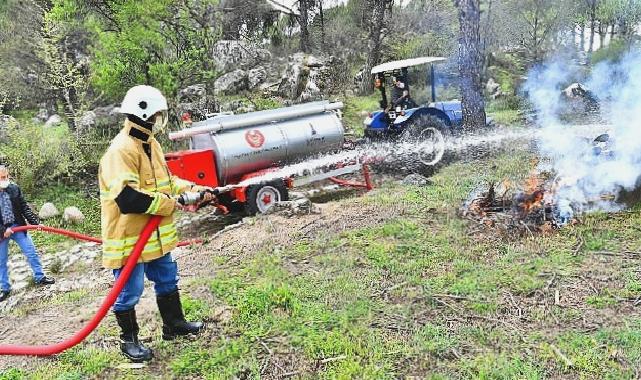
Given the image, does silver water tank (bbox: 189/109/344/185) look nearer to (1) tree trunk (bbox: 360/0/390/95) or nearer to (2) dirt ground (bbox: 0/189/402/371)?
(2) dirt ground (bbox: 0/189/402/371)

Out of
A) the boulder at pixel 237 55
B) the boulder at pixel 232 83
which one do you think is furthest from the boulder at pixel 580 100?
the boulder at pixel 237 55

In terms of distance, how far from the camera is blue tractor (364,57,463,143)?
10391 millimetres

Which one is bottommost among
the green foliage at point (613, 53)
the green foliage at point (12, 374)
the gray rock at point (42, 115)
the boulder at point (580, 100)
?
the green foliage at point (12, 374)

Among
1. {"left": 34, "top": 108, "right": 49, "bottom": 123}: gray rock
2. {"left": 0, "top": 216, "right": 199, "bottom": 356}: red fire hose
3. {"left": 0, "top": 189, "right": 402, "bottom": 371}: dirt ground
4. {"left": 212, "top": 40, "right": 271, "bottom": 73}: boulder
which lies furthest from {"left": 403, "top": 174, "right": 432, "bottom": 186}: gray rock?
{"left": 34, "top": 108, "right": 49, "bottom": 123}: gray rock

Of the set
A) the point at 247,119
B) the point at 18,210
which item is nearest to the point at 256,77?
the point at 247,119

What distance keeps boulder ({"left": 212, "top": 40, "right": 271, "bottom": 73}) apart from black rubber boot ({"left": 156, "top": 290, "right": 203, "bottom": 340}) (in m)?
16.3

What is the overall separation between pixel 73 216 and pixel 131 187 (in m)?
7.62

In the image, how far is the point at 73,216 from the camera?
10.2 metres

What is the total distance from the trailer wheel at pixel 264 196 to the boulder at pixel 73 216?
12.6ft

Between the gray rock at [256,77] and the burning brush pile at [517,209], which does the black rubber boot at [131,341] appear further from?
the gray rock at [256,77]

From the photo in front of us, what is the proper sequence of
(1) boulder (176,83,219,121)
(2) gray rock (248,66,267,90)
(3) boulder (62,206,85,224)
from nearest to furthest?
(3) boulder (62,206,85,224), (1) boulder (176,83,219,121), (2) gray rock (248,66,267,90)

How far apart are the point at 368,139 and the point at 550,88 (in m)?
9.49

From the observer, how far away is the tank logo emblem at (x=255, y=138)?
8725 mm

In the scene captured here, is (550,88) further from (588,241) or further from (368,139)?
(588,241)
